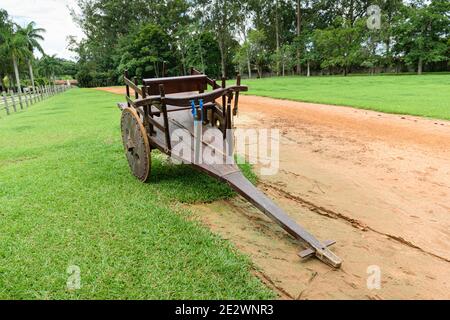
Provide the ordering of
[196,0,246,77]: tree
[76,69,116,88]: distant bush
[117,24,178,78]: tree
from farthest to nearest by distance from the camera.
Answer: [76,69,116,88]: distant bush, [196,0,246,77]: tree, [117,24,178,78]: tree

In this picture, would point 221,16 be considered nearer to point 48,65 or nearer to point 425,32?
point 425,32

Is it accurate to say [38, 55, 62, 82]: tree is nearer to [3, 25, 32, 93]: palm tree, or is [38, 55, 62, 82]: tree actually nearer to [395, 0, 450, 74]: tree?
[3, 25, 32, 93]: palm tree

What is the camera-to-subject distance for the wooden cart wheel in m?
4.30

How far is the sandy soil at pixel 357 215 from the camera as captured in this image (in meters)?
2.60

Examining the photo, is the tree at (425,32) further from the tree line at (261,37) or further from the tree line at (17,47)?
the tree line at (17,47)

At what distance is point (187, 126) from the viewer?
15.3ft

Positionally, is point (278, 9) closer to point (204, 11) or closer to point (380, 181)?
point (204, 11)

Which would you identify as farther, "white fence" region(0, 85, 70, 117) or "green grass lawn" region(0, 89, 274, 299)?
"white fence" region(0, 85, 70, 117)

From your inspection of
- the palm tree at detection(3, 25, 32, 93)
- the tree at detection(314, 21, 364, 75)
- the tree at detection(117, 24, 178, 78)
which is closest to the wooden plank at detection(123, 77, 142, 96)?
the tree at detection(314, 21, 364, 75)

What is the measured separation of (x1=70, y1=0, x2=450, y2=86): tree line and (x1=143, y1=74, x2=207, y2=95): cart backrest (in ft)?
102

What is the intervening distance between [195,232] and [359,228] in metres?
1.72

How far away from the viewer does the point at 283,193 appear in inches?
174

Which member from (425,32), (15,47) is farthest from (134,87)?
(15,47)

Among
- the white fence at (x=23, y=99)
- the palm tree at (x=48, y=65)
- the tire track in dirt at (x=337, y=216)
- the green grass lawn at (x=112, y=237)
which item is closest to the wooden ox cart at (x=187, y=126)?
the green grass lawn at (x=112, y=237)
